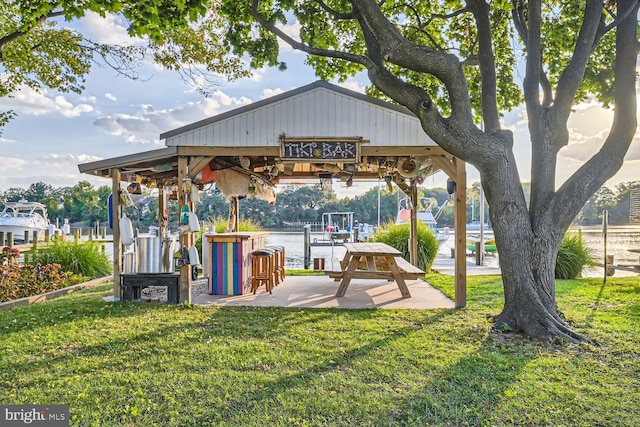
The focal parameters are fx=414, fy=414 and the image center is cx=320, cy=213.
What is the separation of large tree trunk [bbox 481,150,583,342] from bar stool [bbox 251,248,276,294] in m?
3.99

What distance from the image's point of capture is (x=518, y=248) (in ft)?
15.9

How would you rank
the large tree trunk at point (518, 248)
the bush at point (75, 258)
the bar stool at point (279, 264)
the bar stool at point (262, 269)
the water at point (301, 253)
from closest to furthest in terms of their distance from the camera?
the large tree trunk at point (518, 248) → the bar stool at point (262, 269) → the bar stool at point (279, 264) → the bush at point (75, 258) → the water at point (301, 253)

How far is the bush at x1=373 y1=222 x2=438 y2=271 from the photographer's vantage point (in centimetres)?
1091

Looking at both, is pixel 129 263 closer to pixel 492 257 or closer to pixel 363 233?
pixel 492 257

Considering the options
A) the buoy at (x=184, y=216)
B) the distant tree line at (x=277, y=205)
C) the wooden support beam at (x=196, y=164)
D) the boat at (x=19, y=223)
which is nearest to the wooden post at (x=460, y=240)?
the wooden support beam at (x=196, y=164)

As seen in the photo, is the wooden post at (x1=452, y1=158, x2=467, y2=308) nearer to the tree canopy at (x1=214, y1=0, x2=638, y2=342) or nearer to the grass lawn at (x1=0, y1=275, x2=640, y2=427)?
the grass lawn at (x1=0, y1=275, x2=640, y2=427)

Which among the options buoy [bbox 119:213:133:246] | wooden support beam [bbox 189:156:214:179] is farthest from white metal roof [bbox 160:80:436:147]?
buoy [bbox 119:213:133:246]

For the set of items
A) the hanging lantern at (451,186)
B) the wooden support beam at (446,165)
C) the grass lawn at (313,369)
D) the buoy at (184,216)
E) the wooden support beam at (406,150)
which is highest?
the wooden support beam at (406,150)

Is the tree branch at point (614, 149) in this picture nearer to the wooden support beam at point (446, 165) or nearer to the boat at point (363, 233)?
the wooden support beam at point (446, 165)

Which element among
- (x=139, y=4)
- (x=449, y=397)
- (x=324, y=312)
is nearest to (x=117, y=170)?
(x=139, y=4)

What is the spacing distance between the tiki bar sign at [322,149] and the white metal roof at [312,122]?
0.12 metres

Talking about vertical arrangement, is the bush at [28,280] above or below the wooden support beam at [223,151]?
below

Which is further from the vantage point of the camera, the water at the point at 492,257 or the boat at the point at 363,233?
the boat at the point at 363,233

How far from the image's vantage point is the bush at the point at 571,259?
10016mm
